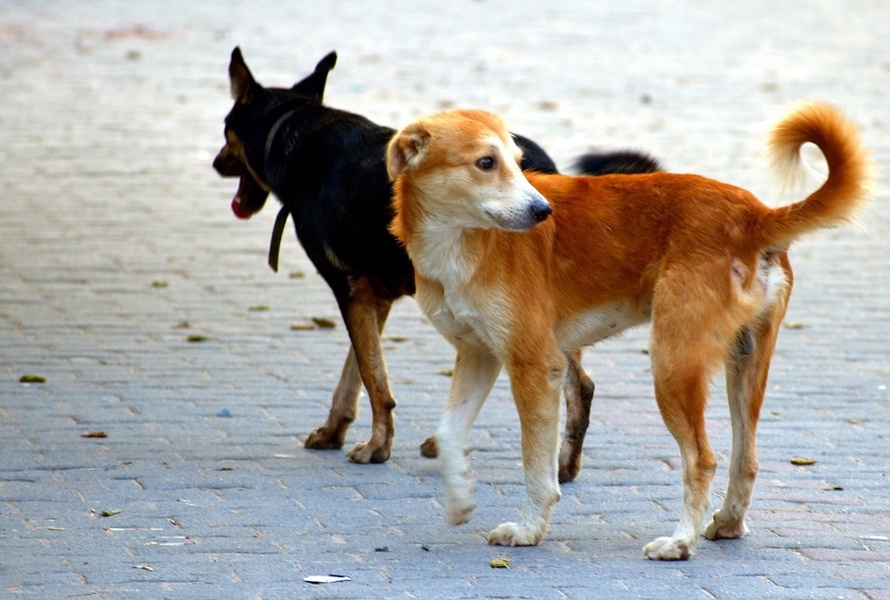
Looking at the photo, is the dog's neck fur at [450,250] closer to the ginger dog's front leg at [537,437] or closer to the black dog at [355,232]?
the ginger dog's front leg at [537,437]

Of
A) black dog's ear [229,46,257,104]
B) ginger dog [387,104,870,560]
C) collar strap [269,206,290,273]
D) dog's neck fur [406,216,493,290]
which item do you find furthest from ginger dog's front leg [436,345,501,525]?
black dog's ear [229,46,257,104]

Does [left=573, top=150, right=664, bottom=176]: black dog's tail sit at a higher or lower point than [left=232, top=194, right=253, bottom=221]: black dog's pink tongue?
higher

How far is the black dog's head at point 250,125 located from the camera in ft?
22.4

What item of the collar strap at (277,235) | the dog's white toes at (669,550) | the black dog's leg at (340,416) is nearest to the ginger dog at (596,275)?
the dog's white toes at (669,550)

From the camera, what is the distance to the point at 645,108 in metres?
15.7

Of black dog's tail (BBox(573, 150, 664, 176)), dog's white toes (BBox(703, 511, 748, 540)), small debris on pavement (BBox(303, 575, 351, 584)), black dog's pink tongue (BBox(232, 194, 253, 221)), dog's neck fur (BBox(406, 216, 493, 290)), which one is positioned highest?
black dog's tail (BBox(573, 150, 664, 176))

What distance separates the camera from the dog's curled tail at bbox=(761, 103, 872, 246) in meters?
4.82

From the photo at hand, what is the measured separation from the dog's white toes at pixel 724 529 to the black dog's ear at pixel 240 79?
10.8 feet

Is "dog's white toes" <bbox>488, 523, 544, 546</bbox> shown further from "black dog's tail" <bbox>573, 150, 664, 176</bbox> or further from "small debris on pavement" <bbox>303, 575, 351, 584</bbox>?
"black dog's tail" <bbox>573, 150, 664, 176</bbox>

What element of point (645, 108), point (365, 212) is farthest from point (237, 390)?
point (645, 108)

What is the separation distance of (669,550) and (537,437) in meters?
0.63

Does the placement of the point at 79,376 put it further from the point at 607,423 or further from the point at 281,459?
the point at 607,423

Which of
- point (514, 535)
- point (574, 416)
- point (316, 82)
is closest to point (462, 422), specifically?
point (514, 535)

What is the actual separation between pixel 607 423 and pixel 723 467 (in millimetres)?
780
